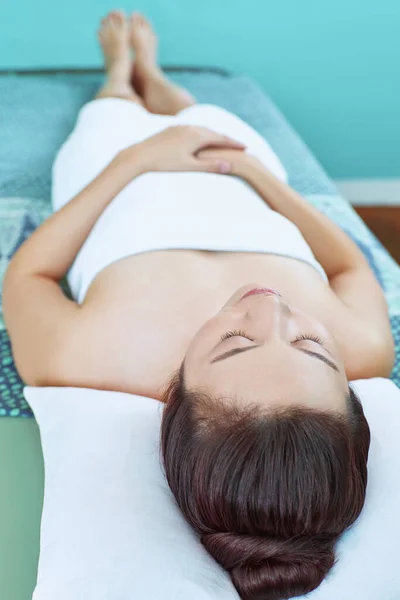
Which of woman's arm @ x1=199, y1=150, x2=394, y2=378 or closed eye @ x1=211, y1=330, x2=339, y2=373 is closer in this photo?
closed eye @ x1=211, y1=330, x2=339, y2=373

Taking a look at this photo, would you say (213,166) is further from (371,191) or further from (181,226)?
(371,191)

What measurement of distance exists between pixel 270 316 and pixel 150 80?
1403 mm

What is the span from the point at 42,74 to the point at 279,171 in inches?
51.0

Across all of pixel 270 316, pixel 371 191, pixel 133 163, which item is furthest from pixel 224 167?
pixel 371 191

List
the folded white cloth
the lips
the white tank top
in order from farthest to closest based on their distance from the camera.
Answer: the white tank top → the lips → the folded white cloth

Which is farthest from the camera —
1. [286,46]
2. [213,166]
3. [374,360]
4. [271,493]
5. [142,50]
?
[286,46]

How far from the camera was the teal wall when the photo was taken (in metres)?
2.43

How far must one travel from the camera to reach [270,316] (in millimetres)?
850

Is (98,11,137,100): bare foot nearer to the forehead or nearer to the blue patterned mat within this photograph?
the blue patterned mat

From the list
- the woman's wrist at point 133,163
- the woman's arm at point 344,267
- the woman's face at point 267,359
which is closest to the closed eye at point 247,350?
the woman's face at point 267,359

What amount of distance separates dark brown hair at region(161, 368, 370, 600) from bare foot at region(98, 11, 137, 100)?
1.38m

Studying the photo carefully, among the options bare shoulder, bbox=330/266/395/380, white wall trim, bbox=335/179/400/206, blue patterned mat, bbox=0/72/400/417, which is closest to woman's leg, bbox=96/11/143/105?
blue patterned mat, bbox=0/72/400/417

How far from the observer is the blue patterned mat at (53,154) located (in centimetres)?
144

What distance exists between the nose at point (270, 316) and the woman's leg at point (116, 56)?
1.17 m
